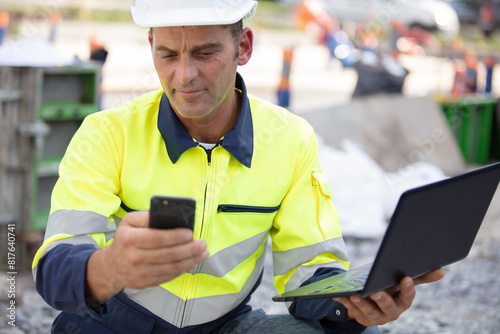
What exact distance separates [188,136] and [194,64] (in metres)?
0.26

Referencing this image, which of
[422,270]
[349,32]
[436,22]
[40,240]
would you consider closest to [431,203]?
[422,270]

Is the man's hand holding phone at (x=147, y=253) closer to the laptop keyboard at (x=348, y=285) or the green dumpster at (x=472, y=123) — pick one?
the laptop keyboard at (x=348, y=285)

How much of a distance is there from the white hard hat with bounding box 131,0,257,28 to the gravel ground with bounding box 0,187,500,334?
2.37 metres

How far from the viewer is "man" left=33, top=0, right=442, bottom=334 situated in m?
1.96

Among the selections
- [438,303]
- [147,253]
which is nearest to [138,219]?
[147,253]

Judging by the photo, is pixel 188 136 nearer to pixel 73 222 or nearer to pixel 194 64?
pixel 194 64

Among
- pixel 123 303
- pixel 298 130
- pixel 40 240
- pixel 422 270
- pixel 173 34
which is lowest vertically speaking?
pixel 40 240

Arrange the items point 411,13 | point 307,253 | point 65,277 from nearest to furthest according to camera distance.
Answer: point 65,277 < point 307,253 < point 411,13

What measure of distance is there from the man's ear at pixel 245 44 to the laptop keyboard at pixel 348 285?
0.87 meters

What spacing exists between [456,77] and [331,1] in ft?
43.4

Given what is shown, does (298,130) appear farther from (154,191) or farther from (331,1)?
(331,1)

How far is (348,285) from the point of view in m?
1.87

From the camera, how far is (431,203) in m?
1.75

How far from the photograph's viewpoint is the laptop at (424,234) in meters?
1.71
